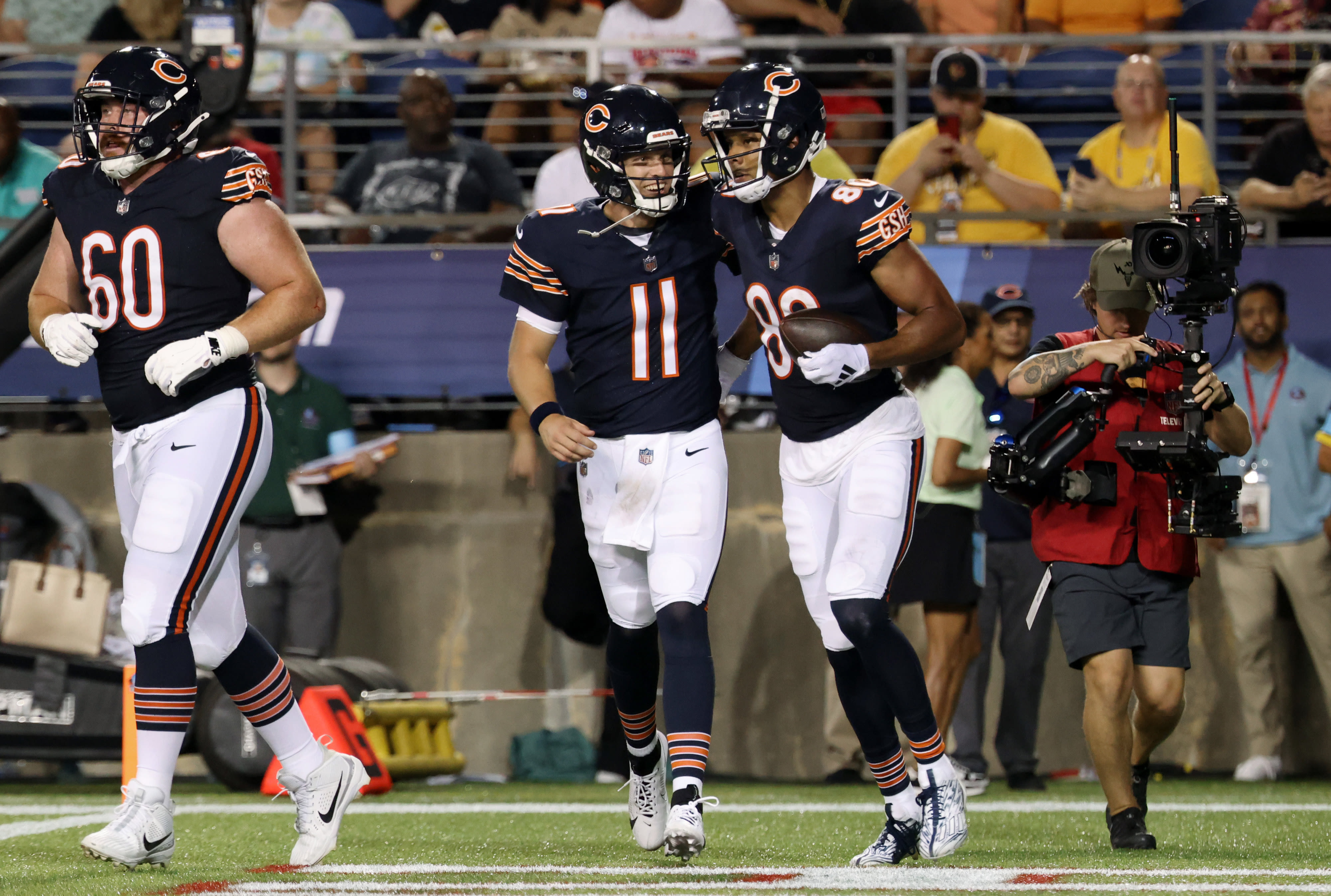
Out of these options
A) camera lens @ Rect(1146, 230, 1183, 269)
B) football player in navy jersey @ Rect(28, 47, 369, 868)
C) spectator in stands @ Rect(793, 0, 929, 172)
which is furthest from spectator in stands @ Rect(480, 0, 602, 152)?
camera lens @ Rect(1146, 230, 1183, 269)

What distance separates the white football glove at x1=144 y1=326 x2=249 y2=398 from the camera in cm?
458

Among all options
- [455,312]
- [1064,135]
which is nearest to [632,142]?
[455,312]

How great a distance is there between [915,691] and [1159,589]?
865 mm

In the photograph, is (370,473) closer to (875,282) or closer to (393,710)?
(393,710)

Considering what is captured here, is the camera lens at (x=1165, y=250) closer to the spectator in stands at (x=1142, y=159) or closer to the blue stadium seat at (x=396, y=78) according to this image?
the spectator in stands at (x=1142, y=159)

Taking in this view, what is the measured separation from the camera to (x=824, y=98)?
10.1 meters

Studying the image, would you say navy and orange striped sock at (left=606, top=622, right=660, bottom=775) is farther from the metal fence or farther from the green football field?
the metal fence

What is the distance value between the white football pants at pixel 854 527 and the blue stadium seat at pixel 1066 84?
18.0 feet

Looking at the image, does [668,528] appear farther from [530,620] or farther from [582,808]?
[530,620]

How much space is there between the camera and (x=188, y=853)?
5.25 meters

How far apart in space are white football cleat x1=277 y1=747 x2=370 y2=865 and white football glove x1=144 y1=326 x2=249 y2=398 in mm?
1105

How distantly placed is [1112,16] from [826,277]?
5900 mm

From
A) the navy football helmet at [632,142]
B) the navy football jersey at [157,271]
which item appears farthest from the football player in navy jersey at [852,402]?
the navy football jersey at [157,271]

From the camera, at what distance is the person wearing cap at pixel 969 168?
9.24 m
